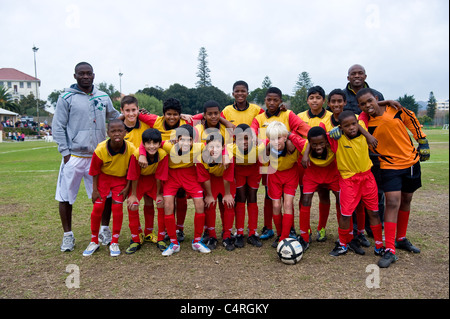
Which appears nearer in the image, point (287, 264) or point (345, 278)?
point (345, 278)

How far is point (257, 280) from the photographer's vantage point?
3.62m

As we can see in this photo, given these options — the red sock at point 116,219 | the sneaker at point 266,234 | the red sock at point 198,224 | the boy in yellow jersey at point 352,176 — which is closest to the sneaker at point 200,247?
the red sock at point 198,224

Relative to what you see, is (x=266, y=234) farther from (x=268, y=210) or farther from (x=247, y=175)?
(x=247, y=175)

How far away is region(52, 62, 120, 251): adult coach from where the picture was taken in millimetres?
4750

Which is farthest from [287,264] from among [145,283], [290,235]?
[145,283]

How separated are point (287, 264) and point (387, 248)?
4.17ft

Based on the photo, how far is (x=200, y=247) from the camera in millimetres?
4555

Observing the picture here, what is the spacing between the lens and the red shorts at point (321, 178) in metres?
4.56

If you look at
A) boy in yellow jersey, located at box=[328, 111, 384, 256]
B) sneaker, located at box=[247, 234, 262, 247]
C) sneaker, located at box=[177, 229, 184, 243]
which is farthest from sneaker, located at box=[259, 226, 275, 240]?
sneaker, located at box=[177, 229, 184, 243]

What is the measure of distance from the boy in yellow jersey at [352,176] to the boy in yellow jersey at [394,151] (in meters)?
0.20

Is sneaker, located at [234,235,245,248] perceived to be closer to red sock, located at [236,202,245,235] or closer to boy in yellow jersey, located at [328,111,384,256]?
red sock, located at [236,202,245,235]

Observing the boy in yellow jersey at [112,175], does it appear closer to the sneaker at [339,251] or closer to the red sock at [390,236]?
the sneaker at [339,251]

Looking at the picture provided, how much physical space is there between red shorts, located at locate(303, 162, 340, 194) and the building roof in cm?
10752

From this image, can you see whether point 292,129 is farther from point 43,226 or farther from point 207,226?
point 43,226
